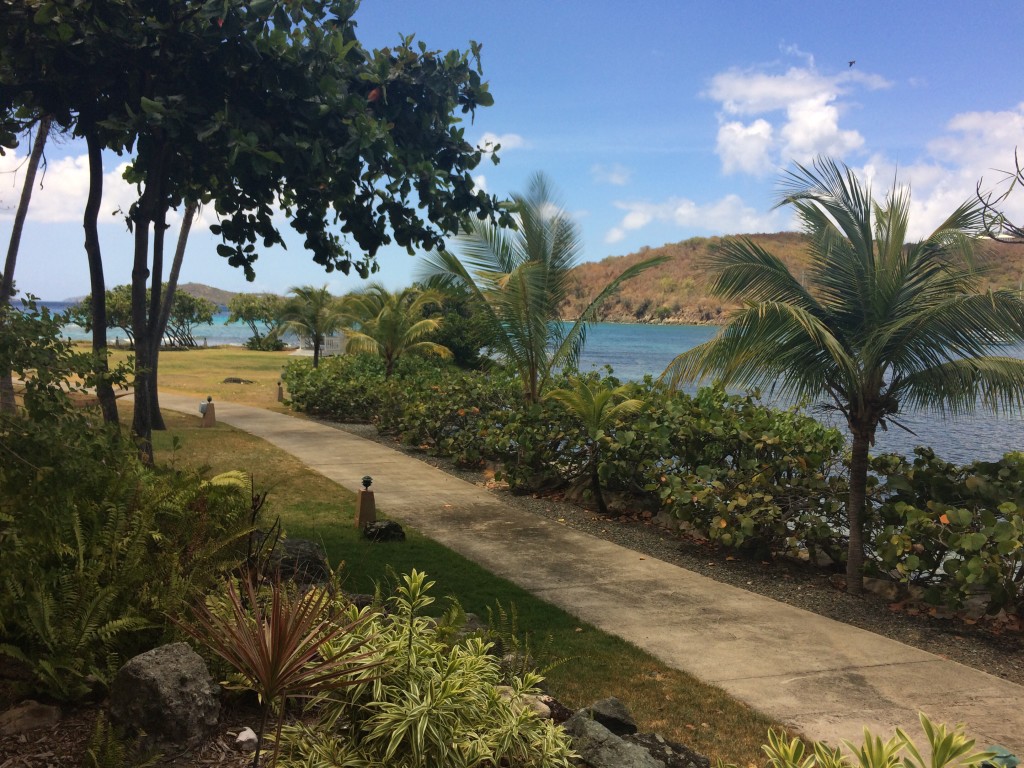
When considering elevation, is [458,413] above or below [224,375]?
above

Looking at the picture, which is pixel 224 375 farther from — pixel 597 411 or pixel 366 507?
pixel 366 507

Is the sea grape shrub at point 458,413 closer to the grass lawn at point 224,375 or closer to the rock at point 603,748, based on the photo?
the grass lawn at point 224,375

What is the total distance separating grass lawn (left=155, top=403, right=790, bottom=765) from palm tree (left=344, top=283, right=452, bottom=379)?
26.2ft

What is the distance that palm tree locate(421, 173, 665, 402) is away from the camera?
1248 cm

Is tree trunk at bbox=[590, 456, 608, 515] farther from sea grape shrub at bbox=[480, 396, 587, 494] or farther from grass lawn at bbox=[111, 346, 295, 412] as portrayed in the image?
grass lawn at bbox=[111, 346, 295, 412]

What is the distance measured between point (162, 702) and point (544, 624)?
3.45 metres

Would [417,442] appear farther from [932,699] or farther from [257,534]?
[932,699]

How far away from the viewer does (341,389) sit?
61.4ft

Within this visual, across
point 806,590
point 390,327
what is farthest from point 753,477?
point 390,327

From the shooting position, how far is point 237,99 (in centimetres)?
748

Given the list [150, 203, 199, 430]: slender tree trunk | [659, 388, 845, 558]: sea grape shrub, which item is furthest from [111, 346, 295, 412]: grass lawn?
[659, 388, 845, 558]: sea grape shrub

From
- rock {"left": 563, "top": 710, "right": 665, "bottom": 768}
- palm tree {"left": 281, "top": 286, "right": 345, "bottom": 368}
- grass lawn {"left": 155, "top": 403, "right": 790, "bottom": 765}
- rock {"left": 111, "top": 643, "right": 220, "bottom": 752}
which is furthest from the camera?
palm tree {"left": 281, "top": 286, "right": 345, "bottom": 368}

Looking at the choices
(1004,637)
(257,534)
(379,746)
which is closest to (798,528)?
(1004,637)

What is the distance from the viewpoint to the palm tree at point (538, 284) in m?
12.5
